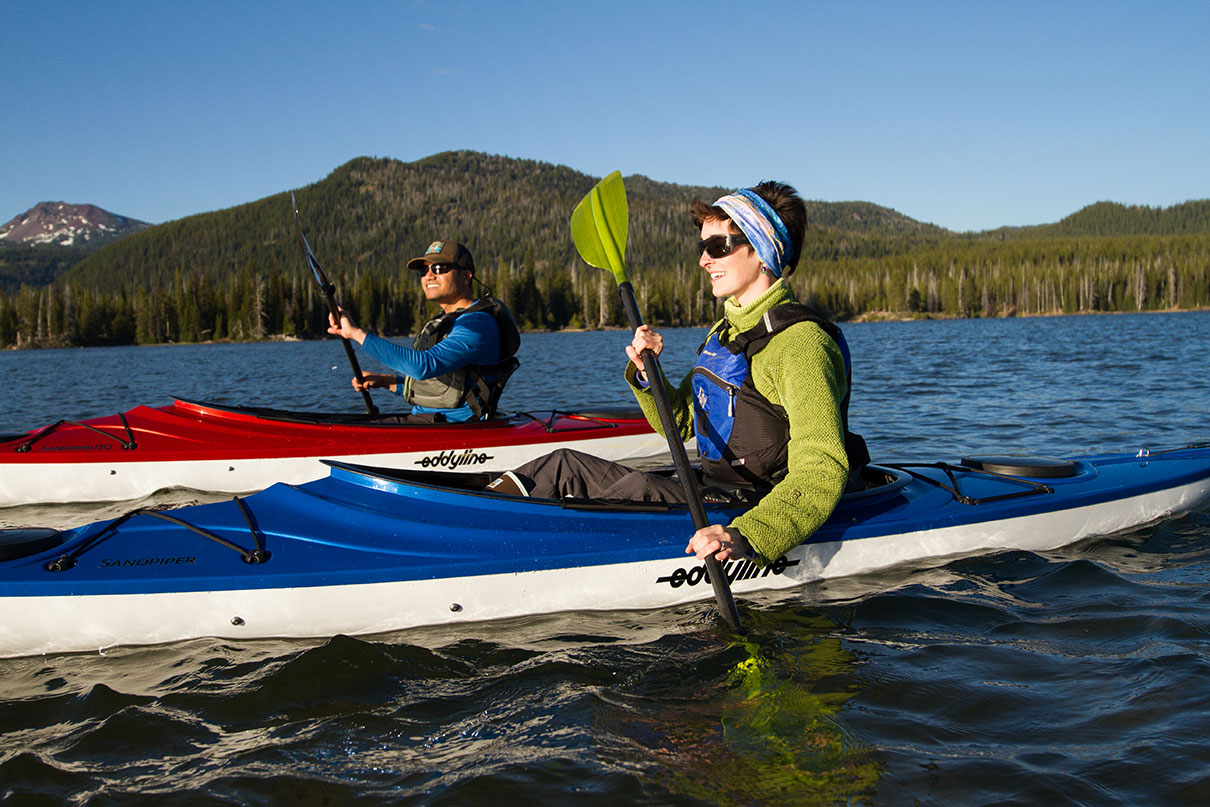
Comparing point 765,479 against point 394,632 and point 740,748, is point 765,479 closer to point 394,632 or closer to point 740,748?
point 740,748

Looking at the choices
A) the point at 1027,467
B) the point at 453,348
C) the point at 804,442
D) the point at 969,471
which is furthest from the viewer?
the point at 453,348

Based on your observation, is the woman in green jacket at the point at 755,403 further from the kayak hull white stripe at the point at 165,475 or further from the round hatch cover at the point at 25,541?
the kayak hull white stripe at the point at 165,475

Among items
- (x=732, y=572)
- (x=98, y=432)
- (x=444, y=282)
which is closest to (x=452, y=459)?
(x=444, y=282)

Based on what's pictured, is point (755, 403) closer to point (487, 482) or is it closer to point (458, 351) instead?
point (487, 482)

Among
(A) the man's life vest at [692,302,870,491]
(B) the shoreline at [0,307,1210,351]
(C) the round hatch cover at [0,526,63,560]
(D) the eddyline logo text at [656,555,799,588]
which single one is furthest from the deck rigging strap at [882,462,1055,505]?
(B) the shoreline at [0,307,1210,351]

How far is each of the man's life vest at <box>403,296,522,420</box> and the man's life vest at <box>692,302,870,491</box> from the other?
3769mm

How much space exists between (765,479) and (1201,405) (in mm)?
13342

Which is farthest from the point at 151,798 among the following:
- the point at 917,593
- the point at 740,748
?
the point at 917,593

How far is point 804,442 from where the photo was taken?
4176 millimetres

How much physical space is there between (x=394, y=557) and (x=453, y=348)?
3753 millimetres

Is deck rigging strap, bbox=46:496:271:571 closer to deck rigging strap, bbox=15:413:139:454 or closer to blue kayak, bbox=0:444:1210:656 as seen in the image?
blue kayak, bbox=0:444:1210:656

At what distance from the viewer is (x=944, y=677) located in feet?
13.4

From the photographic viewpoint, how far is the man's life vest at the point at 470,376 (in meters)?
8.29

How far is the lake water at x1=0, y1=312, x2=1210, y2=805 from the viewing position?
3.21 metres
